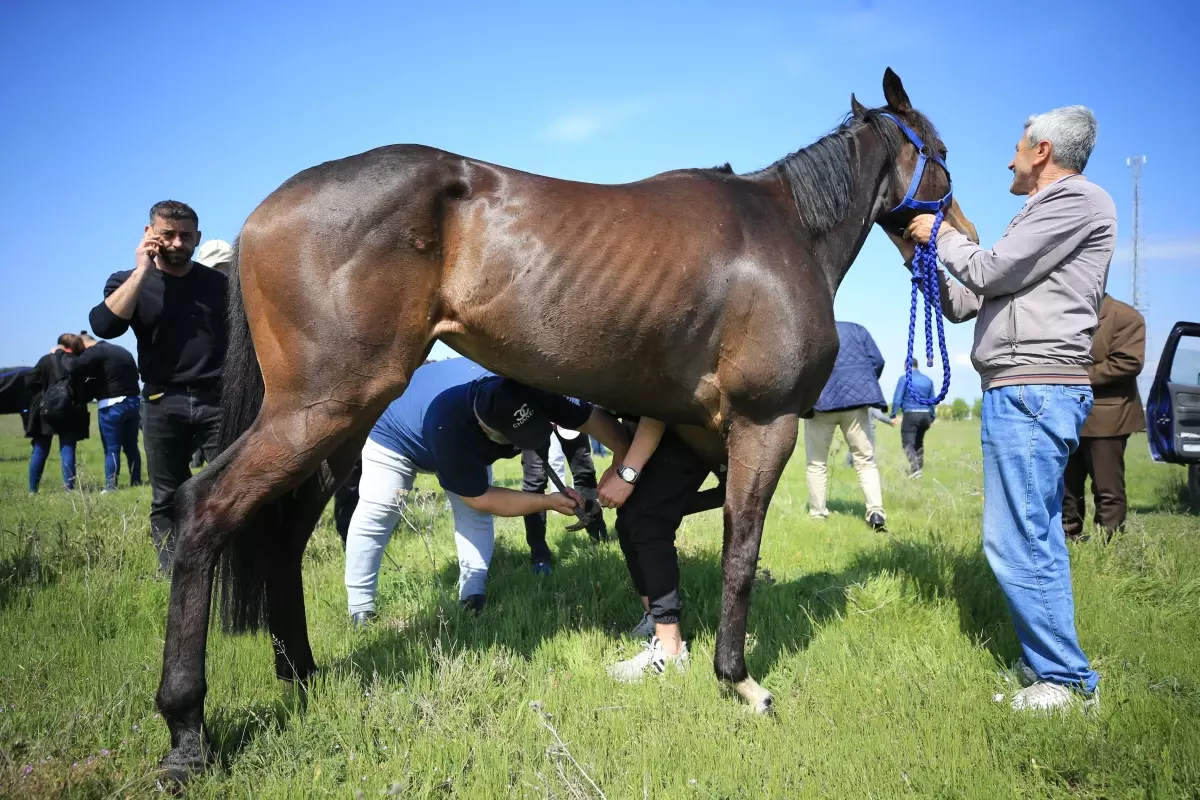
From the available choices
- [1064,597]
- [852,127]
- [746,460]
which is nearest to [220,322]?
[746,460]

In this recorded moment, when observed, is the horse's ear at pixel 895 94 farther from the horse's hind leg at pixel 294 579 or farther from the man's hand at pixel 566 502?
the horse's hind leg at pixel 294 579

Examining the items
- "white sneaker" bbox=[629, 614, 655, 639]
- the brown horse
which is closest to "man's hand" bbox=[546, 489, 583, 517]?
"white sneaker" bbox=[629, 614, 655, 639]

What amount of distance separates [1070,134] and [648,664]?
2.99m

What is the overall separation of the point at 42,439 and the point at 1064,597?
1234 centimetres

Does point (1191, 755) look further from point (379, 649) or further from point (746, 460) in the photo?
point (379, 649)

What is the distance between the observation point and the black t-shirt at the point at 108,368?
396 inches

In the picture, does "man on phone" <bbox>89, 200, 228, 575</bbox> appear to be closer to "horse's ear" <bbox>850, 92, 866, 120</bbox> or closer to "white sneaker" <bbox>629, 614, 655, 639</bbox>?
"white sneaker" <bbox>629, 614, 655, 639</bbox>

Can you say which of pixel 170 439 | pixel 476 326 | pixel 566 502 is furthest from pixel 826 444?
pixel 170 439

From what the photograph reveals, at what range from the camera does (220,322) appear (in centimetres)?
469

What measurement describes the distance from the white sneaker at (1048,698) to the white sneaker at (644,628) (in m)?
1.78

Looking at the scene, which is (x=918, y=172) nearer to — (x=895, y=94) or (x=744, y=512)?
(x=895, y=94)

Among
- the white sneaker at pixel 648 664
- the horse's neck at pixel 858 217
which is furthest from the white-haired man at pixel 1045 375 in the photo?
the white sneaker at pixel 648 664

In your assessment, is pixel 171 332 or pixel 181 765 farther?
pixel 171 332

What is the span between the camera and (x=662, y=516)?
3.70m
